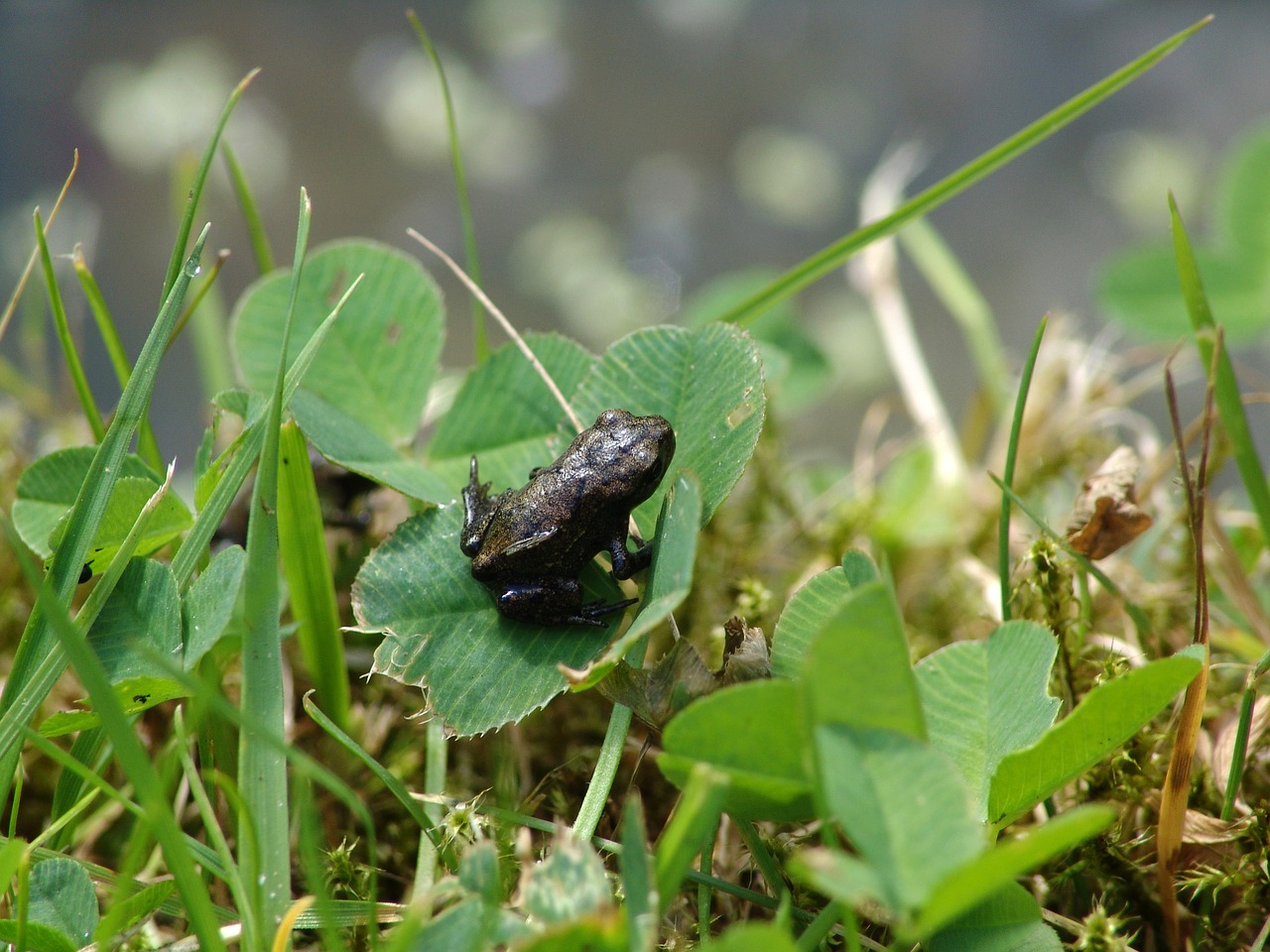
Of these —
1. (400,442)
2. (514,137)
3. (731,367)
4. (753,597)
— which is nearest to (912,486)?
(753,597)

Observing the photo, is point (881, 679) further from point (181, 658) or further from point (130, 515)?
point (130, 515)

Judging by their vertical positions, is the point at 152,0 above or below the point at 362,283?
above

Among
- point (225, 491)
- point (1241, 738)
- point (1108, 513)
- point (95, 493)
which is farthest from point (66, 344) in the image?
point (1241, 738)

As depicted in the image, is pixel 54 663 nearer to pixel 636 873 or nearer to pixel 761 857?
pixel 636 873

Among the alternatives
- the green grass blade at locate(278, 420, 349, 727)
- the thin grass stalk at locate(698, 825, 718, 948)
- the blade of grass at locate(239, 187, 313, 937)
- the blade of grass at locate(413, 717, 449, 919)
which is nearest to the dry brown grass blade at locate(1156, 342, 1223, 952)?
the thin grass stalk at locate(698, 825, 718, 948)

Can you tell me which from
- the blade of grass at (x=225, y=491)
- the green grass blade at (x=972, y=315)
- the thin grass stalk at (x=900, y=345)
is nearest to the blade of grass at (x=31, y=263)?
the blade of grass at (x=225, y=491)
